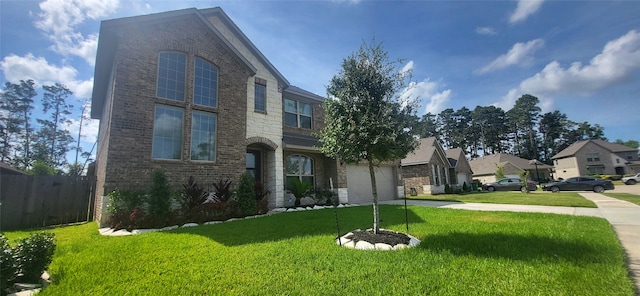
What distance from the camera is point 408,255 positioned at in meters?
4.31

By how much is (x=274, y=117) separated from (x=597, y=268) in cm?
1154

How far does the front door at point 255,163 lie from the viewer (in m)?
12.6

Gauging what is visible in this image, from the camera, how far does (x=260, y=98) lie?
1273 cm

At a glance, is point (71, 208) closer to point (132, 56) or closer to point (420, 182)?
point (132, 56)

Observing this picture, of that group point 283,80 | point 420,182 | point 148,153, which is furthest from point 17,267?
point 420,182

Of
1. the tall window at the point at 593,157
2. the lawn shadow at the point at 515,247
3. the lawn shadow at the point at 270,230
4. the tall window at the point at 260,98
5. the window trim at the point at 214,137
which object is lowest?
the lawn shadow at the point at 515,247

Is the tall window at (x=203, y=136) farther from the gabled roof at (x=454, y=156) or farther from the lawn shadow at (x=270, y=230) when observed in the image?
the gabled roof at (x=454, y=156)

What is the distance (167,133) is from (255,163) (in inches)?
169

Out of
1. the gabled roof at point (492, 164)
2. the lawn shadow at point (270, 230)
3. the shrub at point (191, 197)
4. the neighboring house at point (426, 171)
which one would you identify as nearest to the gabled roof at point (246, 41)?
the shrub at point (191, 197)

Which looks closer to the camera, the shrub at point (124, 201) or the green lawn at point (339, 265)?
the green lawn at point (339, 265)

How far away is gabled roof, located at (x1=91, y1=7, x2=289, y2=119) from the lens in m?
8.74

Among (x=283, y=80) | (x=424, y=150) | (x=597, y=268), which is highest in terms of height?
→ (x=283, y=80)

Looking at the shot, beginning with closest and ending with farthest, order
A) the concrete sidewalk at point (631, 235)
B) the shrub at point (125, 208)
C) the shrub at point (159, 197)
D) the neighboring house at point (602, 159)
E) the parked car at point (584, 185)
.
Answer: the concrete sidewalk at point (631, 235)
the shrub at point (125, 208)
the shrub at point (159, 197)
the parked car at point (584, 185)
the neighboring house at point (602, 159)

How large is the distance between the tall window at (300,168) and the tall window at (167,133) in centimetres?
545
